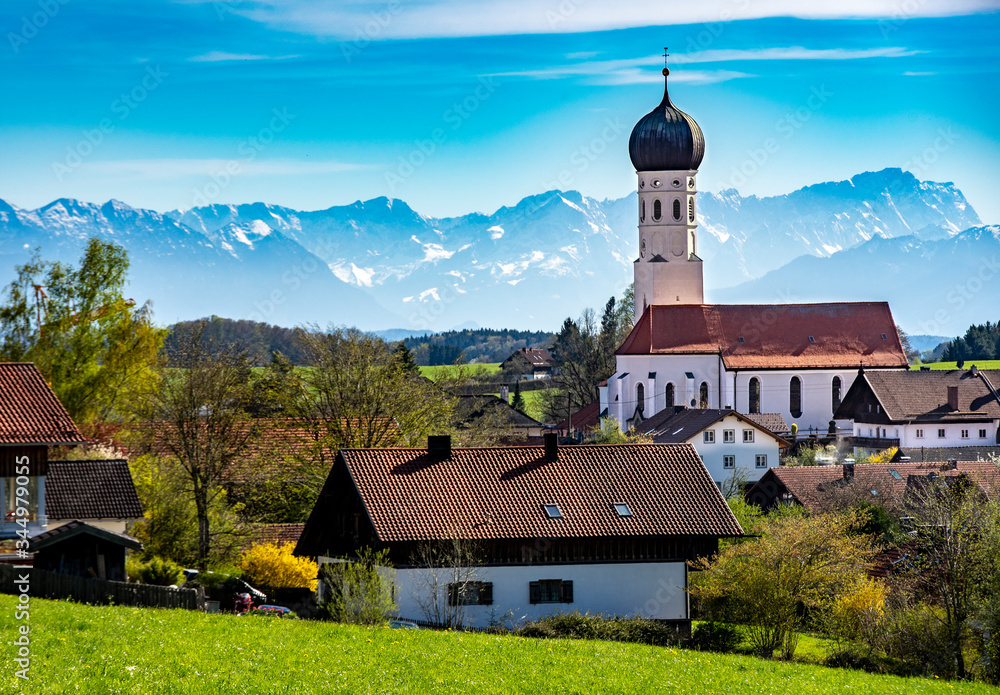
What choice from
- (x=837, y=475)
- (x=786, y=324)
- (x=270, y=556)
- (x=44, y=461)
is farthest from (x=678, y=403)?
(x=44, y=461)

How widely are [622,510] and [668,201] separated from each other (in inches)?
2377

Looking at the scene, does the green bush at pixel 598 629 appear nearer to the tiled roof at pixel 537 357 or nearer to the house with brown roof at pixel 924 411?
the house with brown roof at pixel 924 411

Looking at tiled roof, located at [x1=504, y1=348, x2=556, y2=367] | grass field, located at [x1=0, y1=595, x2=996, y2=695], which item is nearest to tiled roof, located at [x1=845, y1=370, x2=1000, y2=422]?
grass field, located at [x1=0, y1=595, x2=996, y2=695]

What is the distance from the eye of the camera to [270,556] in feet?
111

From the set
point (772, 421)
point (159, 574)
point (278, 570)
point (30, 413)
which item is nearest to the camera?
point (30, 413)

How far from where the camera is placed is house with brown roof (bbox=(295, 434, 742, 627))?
30.7m

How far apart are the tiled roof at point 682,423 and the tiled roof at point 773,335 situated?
315 inches

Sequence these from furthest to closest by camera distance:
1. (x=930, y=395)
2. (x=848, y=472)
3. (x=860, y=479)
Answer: (x=930, y=395) → (x=848, y=472) → (x=860, y=479)

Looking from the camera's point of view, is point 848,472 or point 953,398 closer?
point 848,472

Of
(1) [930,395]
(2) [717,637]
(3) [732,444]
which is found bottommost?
(2) [717,637]

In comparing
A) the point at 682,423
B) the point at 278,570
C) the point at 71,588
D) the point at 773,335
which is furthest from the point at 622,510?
the point at 773,335

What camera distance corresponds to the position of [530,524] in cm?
3139

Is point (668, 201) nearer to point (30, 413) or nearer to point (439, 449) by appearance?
point (439, 449)

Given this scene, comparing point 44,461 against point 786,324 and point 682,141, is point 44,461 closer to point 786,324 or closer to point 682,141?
point 786,324
